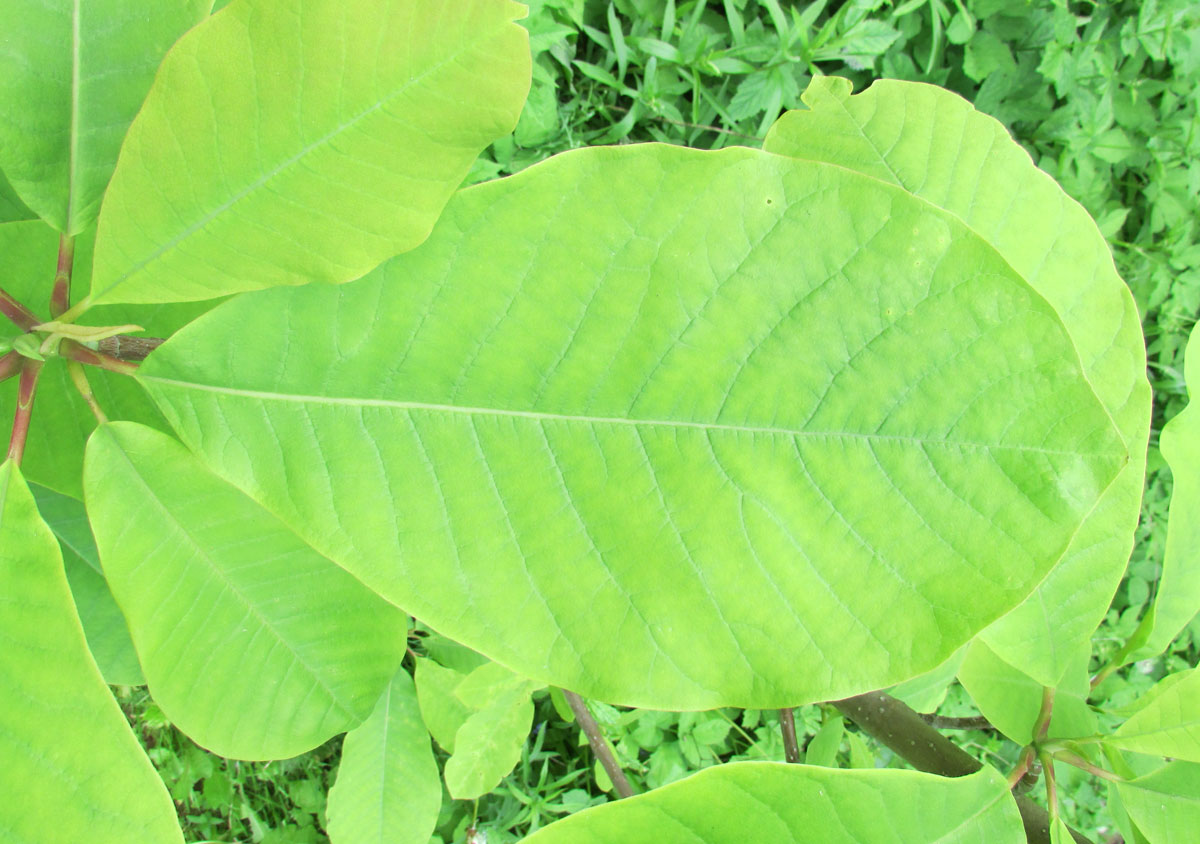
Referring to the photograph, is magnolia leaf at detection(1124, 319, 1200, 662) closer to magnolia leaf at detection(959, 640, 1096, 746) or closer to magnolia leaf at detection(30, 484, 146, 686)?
magnolia leaf at detection(959, 640, 1096, 746)

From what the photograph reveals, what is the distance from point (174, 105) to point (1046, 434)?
2.19ft

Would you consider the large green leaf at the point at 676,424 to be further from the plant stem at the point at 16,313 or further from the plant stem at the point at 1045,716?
the plant stem at the point at 1045,716

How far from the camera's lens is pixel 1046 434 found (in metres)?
0.60

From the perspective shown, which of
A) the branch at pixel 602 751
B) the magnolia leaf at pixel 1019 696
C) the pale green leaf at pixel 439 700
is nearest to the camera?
the magnolia leaf at pixel 1019 696

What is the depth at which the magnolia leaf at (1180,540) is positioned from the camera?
2.96ft

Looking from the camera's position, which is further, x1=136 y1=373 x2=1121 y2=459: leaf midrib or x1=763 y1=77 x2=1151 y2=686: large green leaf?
x1=763 y1=77 x2=1151 y2=686: large green leaf

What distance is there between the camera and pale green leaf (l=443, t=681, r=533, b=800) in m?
1.45

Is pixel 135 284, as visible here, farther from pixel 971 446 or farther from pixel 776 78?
pixel 776 78

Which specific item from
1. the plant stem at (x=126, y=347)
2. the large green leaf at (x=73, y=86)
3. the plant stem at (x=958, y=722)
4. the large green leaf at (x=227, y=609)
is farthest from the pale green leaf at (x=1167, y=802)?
the large green leaf at (x=73, y=86)

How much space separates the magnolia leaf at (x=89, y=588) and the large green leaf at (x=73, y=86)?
19.5 inches

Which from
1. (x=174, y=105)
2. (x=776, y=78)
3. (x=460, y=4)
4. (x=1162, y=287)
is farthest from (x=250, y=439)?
(x=1162, y=287)

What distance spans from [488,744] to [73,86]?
1178mm

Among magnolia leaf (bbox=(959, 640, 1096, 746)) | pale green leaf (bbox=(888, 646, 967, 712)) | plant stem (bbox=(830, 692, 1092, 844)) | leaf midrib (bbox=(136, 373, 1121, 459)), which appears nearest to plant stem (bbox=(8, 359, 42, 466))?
leaf midrib (bbox=(136, 373, 1121, 459))

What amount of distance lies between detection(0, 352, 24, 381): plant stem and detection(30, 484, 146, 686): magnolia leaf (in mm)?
404
